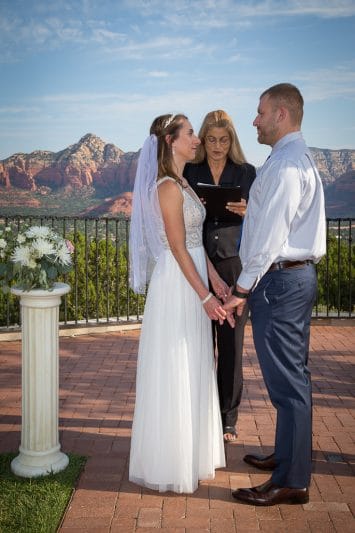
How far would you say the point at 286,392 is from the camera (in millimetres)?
2891

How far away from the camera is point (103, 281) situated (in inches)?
382

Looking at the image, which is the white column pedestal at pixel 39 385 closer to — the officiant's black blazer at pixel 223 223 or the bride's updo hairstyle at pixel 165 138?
the bride's updo hairstyle at pixel 165 138

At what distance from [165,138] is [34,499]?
1.97 meters

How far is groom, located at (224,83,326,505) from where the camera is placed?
2.71 meters

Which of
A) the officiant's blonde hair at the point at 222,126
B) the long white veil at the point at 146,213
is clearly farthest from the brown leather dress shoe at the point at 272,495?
the officiant's blonde hair at the point at 222,126

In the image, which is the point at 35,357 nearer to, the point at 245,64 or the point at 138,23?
the point at 245,64

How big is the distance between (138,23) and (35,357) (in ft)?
94.3

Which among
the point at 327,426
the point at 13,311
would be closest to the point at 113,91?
the point at 13,311

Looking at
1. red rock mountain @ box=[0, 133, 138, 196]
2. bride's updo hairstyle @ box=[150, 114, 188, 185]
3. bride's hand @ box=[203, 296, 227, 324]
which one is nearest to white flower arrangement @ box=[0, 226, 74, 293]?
bride's updo hairstyle @ box=[150, 114, 188, 185]

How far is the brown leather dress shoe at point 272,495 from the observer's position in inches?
116

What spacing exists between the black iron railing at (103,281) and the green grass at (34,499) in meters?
4.07

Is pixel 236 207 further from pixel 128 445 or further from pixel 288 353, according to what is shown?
pixel 128 445

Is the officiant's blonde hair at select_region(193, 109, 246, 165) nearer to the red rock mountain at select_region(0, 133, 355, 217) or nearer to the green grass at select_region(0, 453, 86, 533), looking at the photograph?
the green grass at select_region(0, 453, 86, 533)

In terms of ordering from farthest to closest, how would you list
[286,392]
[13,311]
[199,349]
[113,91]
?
[113,91], [13,311], [199,349], [286,392]
